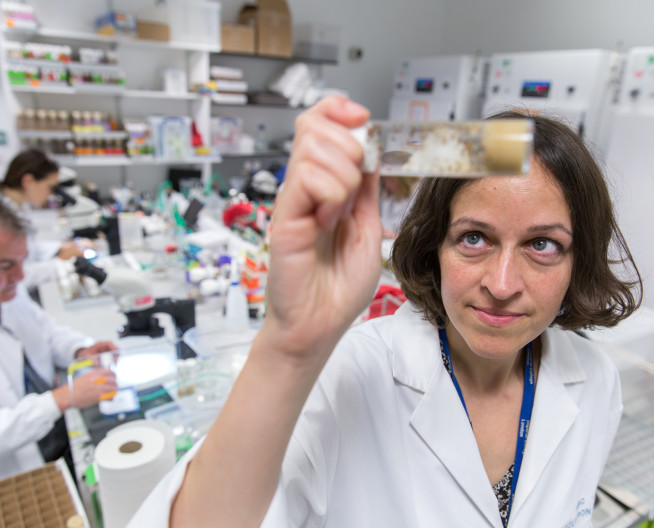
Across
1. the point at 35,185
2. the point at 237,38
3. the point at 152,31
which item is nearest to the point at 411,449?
the point at 35,185

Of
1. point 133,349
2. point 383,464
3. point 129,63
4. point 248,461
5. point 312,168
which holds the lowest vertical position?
point 133,349

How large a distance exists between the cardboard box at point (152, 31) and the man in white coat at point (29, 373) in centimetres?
288

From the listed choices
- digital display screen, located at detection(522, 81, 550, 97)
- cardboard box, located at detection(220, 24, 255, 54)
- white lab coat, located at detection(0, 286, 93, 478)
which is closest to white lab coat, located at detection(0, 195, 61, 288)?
white lab coat, located at detection(0, 286, 93, 478)

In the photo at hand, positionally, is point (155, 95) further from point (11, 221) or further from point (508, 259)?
point (508, 259)

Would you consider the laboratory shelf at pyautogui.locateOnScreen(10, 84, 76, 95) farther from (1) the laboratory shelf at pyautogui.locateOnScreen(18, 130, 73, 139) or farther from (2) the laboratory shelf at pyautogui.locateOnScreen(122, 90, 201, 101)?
(2) the laboratory shelf at pyautogui.locateOnScreen(122, 90, 201, 101)

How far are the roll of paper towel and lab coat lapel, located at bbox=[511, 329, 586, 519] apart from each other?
0.74 m

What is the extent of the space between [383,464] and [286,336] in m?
0.43

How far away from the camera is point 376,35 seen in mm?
5910

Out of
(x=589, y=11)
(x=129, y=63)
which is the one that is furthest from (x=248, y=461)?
(x=589, y=11)

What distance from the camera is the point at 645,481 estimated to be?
1.36m

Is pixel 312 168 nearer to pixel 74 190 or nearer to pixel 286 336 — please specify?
pixel 286 336

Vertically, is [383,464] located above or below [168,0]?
below

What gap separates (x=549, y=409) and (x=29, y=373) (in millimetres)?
1935

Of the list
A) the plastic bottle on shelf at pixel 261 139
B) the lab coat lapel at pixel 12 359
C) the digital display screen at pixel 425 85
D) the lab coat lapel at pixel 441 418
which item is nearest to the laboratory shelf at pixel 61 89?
the plastic bottle on shelf at pixel 261 139
